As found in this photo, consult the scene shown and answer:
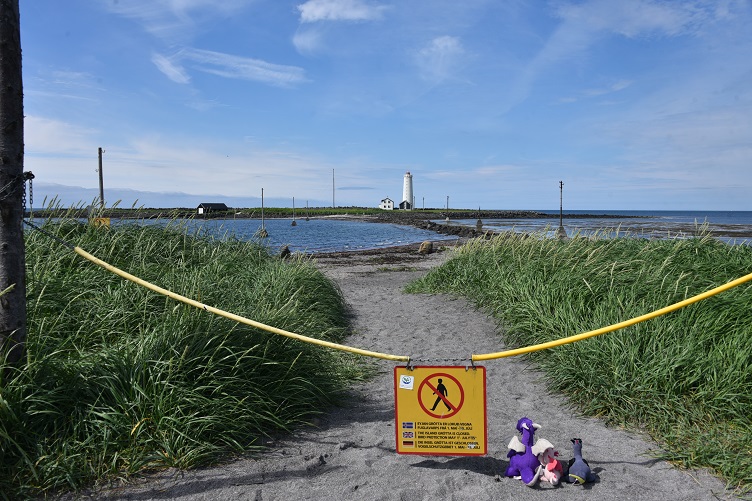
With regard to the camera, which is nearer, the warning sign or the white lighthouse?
the warning sign

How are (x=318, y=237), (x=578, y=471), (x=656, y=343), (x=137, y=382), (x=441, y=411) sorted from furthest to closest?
(x=318, y=237) → (x=656, y=343) → (x=137, y=382) → (x=441, y=411) → (x=578, y=471)

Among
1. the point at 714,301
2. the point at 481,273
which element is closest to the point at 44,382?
the point at 714,301

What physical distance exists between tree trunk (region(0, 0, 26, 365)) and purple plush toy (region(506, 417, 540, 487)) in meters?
3.37

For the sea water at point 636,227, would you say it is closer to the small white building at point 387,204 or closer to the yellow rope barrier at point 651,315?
the yellow rope barrier at point 651,315

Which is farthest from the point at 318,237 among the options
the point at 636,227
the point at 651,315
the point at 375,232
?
the point at 651,315

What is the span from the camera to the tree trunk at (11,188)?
11.2 feet

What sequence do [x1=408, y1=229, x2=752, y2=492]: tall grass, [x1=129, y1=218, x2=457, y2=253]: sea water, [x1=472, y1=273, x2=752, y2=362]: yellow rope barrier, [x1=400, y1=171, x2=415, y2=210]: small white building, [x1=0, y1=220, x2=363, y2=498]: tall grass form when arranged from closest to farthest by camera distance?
[x1=472, y1=273, x2=752, y2=362]: yellow rope barrier
[x1=0, y1=220, x2=363, y2=498]: tall grass
[x1=408, y1=229, x2=752, y2=492]: tall grass
[x1=129, y1=218, x2=457, y2=253]: sea water
[x1=400, y1=171, x2=415, y2=210]: small white building

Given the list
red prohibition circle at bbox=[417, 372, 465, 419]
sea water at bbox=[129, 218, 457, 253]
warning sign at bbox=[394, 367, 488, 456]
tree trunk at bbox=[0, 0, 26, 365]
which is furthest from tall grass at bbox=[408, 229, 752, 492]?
sea water at bbox=[129, 218, 457, 253]

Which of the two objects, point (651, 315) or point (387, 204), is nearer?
point (651, 315)

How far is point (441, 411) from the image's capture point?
3527 mm

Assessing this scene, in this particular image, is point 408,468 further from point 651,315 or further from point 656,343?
point 656,343

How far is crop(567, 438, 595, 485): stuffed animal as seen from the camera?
3408 mm

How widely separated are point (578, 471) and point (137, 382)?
303cm

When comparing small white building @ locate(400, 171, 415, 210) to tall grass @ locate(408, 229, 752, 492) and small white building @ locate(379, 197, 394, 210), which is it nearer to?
small white building @ locate(379, 197, 394, 210)
